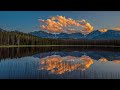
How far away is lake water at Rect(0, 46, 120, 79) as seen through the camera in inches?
269

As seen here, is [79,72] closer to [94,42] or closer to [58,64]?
[58,64]

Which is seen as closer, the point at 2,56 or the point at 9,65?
the point at 9,65

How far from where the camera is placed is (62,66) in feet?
26.7

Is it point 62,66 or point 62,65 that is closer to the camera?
point 62,66

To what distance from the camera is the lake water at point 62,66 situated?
6.84 meters

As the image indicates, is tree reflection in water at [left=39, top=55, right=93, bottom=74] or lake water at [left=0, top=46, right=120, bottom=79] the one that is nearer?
lake water at [left=0, top=46, right=120, bottom=79]

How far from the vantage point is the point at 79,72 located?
7191 millimetres

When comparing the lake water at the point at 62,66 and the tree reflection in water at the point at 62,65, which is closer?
the lake water at the point at 62,66
